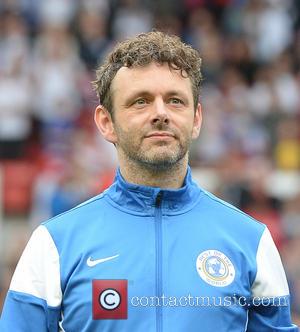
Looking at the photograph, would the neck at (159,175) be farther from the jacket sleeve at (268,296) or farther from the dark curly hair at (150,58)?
the jacket sleeve at (268,296)

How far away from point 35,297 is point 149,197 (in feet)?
1.77

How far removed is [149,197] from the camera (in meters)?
3.69

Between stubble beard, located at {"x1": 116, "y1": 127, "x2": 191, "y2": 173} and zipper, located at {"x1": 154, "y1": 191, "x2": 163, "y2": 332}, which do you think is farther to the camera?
stubble beard, located at {"x1": 116, "y1": 127, "x2": 191, "y2": 173}

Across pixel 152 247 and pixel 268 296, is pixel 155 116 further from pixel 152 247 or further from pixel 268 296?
pixel 268 296

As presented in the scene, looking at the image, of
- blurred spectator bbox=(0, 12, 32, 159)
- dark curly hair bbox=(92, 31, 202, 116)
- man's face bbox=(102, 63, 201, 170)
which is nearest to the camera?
man's face bbox=(102, 63, 201, 170)

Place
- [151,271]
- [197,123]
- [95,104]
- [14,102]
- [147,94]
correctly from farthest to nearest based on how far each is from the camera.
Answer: [14,102], [95,104], [197,123], [147,94], [151,271]

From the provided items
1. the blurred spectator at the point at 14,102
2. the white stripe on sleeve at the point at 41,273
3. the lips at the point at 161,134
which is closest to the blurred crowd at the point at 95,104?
the blurred spectator at the point at 14,102

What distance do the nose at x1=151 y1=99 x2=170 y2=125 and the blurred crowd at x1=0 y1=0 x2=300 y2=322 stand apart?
17.6 feet

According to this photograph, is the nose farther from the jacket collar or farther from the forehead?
the jacket collar

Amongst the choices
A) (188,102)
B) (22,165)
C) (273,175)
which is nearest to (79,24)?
(22,165)

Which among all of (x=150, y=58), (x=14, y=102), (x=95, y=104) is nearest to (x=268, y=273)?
(x=150, y=58)

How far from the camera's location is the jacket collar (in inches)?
145

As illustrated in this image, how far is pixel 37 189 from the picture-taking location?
11.0 meters

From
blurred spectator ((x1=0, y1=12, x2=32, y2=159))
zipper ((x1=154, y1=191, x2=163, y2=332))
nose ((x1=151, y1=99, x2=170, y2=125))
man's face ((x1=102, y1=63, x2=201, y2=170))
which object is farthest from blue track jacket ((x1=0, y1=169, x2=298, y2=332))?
blurred spectator ((x1=0, y1=12, x2=32, y2=159))
